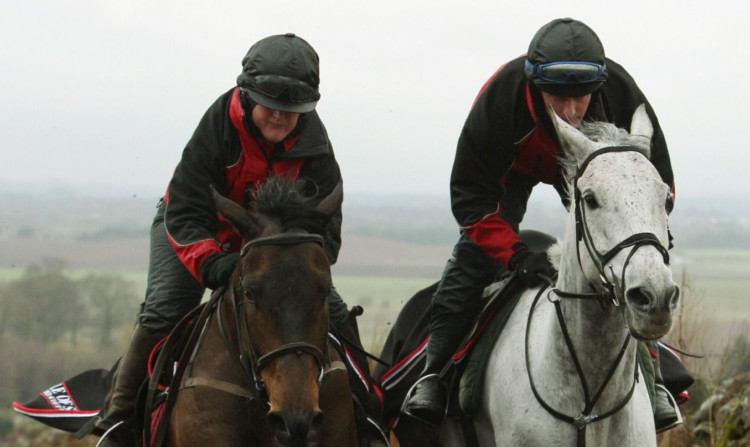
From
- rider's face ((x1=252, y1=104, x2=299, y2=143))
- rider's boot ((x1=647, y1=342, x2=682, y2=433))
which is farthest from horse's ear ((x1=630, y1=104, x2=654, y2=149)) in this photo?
rider's face ((x1=252, y1=104, x2=299, y2=143))

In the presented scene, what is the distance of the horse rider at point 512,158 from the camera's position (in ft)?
19.1

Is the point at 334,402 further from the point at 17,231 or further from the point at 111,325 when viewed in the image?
the point at 17,231

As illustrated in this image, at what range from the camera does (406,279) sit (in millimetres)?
12109

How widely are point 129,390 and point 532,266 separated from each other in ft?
7.21

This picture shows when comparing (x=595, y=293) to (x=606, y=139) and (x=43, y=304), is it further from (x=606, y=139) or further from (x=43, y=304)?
(x=43, y=304)

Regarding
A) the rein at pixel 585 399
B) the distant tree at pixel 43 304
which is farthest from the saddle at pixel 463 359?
the distant tree at pixel 43 304

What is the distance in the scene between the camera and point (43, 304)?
1162 cm

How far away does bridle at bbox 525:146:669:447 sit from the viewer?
4645mm

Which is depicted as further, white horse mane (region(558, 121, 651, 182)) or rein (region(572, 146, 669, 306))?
white horse mane (region(558, 121, 651, 182))

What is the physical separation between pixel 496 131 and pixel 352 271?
6816 millimetres

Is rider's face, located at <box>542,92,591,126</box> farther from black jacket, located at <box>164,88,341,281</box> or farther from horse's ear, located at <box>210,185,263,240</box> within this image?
horse's ear, located at <box>210,185,263,240</box>

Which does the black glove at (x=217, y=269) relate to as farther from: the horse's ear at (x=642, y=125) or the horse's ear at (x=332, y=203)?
the horse's ear at (x=642, y=125)

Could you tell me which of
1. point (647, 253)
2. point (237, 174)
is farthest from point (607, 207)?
point (237, 174)

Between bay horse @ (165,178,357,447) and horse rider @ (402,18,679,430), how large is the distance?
38.3 inches
